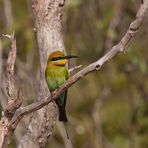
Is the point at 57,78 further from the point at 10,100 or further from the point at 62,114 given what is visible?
the point at 10,100

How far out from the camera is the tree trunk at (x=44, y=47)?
280 cm

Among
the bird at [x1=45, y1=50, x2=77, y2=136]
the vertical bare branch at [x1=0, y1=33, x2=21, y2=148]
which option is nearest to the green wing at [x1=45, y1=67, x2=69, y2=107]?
the bird at [x1=45, y1=50, x2=77, y2=136]

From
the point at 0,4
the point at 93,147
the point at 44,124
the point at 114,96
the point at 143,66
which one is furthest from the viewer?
the point at 114,96

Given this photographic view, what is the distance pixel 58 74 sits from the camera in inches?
114

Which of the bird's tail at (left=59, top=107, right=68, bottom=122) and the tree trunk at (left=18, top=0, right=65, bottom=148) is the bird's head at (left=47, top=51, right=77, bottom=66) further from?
the bird's tail at (left=59, top=107, right=68, bottom=122)

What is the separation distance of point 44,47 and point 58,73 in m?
0.13

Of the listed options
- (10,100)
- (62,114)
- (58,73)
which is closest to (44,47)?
(58,73)

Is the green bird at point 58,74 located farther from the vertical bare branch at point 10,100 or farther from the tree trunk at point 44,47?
the vertical bare branch at point 10,100

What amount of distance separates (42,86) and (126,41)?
2.24 feet

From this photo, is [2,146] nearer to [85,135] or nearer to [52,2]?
[52,2]

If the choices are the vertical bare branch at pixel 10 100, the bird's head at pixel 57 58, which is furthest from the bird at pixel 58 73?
the vertical bare branch at pixel 10 100

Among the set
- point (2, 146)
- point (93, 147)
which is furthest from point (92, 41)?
point (2, 146)

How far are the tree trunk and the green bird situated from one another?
4cm

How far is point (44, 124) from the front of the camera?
2.79 metres
